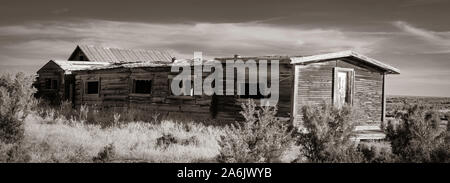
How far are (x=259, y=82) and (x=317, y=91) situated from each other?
2.21m

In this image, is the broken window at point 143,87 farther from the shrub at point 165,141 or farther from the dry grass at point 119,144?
the shrub at point 165,141

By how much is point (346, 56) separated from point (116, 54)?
2032cm

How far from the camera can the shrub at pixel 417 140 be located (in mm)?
8070

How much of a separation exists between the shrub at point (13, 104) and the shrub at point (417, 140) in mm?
8847

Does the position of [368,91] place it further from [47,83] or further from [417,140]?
[47,83]

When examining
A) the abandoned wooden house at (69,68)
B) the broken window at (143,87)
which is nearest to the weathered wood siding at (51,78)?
the abandoned wooden house at (69,68)

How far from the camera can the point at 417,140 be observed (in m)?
8.79

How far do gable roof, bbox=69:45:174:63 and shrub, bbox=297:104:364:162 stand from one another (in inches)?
945

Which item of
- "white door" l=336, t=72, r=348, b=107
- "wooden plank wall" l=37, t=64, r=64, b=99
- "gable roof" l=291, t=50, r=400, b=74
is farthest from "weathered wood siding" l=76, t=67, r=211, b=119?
"white door" l=336, t=72, r=348, b=107

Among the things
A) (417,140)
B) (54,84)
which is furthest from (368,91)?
(54,84)

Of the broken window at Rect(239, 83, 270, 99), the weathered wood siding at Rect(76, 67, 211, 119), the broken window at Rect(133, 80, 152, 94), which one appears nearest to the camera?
the broken window at Rect(239, 83, 270, 99)

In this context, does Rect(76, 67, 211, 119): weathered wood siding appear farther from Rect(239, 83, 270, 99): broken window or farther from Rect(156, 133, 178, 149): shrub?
Rect(156, 133, 178, 149): shrub

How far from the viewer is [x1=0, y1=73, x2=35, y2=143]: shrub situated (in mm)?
9453

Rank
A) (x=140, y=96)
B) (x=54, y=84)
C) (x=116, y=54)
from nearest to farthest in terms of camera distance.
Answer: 1. (x=140, y=96)
2. (x=54, y=84)
3. (x=116, y=54)
